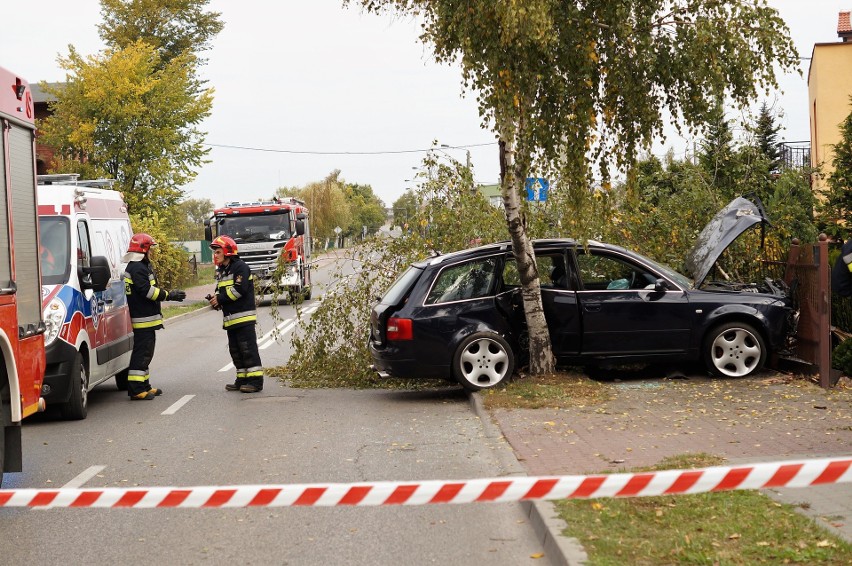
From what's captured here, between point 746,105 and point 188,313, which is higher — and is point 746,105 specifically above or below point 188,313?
above

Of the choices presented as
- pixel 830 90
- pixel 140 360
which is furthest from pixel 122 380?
pixel 830 90

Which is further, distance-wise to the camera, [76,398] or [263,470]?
[76,398]

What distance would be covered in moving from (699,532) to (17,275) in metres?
5.03

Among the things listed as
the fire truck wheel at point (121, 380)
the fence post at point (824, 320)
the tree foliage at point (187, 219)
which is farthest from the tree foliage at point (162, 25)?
the fence post at point (824, 320)

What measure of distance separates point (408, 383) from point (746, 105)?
5445mm

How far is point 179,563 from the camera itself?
18.9 ft

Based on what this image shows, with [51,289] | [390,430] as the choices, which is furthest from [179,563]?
[51,289]

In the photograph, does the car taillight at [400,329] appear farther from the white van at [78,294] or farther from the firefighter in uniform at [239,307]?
the white van at [78,294]

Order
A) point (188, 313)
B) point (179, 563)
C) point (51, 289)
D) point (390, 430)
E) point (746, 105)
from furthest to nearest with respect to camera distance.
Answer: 1. point (188, 313)
2. point (746, 105)
3. point (51, 289)
4. point (390, 430)
5. point (179, 563)

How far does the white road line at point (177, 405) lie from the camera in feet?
38.7

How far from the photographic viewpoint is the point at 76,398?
36.0 ft

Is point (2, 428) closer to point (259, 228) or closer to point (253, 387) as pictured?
point (253, 387)

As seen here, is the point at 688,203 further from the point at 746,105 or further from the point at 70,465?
the point at 70,465

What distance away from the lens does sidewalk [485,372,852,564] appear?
23.9 ft
